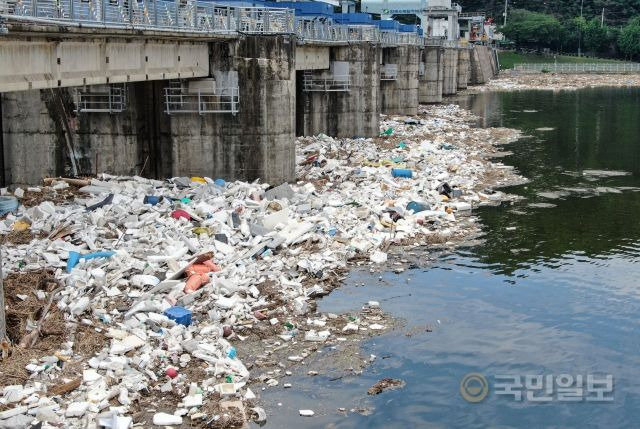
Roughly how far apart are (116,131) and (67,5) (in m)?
10.4

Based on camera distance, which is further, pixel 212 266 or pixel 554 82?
pixel 554 82

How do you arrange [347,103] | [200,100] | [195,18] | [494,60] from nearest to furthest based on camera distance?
[195,18]
[200,100]
[347,103]
[494,60]

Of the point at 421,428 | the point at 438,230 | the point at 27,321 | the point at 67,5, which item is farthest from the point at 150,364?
the point at 438,230

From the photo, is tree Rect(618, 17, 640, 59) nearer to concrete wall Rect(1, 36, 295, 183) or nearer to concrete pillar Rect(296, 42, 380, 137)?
concrete pillar Rect(296, 42, 380, 137)

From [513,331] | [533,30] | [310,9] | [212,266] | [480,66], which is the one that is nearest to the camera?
[513,331]

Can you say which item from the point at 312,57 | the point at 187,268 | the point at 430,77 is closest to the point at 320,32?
the point at 312,57

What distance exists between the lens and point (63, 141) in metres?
31.4

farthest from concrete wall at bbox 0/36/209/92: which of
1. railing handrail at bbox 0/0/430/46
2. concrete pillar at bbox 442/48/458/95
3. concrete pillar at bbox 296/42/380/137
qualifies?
concrete pillar at bbox 442/48/458/95

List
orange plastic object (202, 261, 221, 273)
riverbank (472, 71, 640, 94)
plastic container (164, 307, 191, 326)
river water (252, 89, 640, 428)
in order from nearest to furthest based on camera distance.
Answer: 1. river water (252, 89, 640, 428)
2. plastic container (164, 307, 191, 326)
3. orange plastic object (202, 261, 221, 273)
4. riverbank (472, 71, 640, 94)

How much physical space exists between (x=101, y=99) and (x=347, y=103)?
20.8 m

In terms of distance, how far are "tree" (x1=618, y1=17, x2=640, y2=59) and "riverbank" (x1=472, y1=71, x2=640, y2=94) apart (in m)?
18.7

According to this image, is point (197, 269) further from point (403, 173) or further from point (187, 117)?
point (403, 173)

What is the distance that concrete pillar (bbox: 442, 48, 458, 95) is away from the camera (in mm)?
98000

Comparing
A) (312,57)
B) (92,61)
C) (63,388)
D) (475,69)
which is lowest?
(63,388)
